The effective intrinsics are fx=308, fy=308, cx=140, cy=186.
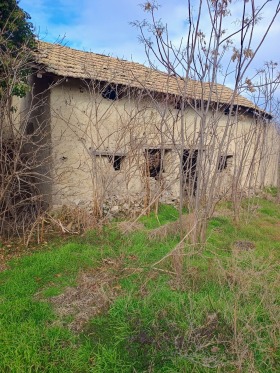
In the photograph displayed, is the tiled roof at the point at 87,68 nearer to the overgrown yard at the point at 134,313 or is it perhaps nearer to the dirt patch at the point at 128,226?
the dirt patch at the point at 128,226

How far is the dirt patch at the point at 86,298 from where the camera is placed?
3.21 meters

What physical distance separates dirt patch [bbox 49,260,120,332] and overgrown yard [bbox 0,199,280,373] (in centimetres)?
1

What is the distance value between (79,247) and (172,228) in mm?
1652

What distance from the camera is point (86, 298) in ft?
11.6

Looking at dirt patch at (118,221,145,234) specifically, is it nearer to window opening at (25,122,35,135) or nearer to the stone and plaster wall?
the stone and plaster wall

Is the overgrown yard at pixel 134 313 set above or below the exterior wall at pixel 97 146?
below

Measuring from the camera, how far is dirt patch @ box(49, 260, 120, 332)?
3.21 meters

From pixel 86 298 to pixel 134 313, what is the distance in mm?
680

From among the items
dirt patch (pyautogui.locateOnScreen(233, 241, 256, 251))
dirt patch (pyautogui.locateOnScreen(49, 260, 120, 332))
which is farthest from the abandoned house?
dirt patch (pyautogui.locateOnScreen(49, 260, 120, 332))

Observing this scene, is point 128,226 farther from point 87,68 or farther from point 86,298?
point 87,68

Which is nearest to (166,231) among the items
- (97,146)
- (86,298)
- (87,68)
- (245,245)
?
(245,245)

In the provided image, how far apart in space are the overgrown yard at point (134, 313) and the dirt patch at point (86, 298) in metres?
0.01

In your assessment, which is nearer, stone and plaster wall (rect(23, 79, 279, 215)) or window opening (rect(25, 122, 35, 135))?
stone and plaster wall (rect(23, 79, 279, 215))

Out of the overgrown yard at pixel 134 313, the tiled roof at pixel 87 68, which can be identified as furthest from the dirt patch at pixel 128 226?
the tiled roof at pixel 87 68
